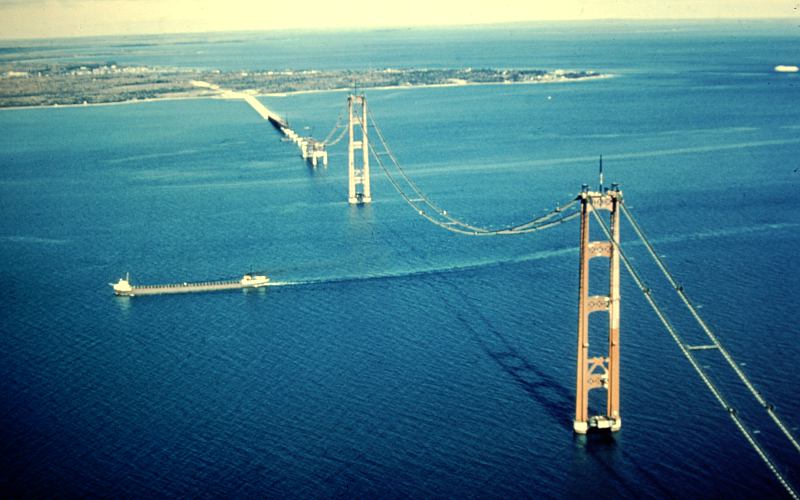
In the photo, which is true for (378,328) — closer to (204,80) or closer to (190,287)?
(190,287)

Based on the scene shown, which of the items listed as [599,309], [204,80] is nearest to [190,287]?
[599,309]

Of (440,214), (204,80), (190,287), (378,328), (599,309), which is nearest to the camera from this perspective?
(599,309)

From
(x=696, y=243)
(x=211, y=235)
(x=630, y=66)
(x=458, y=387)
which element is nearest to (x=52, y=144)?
(x=211, y=235)

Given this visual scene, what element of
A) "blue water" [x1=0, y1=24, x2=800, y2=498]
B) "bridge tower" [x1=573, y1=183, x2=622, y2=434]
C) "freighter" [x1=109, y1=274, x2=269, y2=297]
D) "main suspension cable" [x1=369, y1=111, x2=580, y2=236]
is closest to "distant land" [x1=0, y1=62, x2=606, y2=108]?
"blue water" [x1=0, y1=24, x2=800, y2=498]

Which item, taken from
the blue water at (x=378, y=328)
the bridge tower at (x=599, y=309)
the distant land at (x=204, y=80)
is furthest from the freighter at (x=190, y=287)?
the distant land at (x=204, y=80)

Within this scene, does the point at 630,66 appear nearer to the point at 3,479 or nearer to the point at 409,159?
the point at 409,159

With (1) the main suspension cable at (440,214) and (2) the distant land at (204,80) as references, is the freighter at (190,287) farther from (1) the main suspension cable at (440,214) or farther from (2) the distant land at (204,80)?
(2) the distant land at (204,80)

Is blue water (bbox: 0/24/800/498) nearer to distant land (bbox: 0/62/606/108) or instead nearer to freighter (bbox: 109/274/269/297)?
freighter (bbox: 109/274/269/297)
